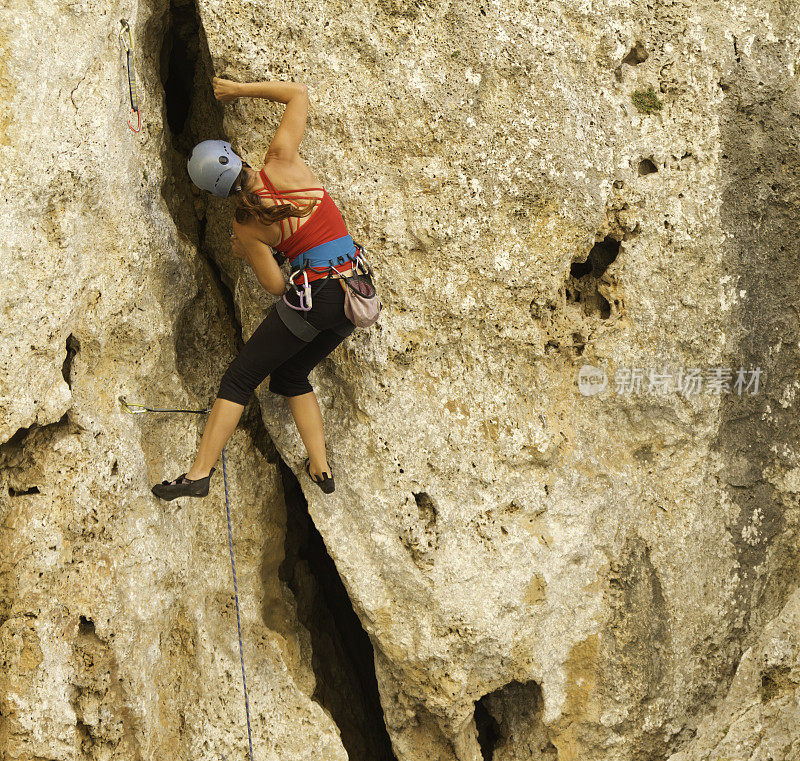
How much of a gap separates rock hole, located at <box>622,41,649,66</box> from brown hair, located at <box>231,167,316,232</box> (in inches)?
91.1

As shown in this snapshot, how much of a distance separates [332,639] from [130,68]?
3970 mm

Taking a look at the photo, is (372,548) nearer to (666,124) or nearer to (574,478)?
(574,478)

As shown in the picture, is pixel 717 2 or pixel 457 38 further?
pixel 717 2

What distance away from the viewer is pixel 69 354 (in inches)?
164

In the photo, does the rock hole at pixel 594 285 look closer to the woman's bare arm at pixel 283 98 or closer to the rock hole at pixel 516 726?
the woman's bare arm at pixel 283 98

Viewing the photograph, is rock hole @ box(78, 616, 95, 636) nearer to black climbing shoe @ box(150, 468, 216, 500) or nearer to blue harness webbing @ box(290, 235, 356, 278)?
black climbing shoe @ box(150, 468, 216, 500)

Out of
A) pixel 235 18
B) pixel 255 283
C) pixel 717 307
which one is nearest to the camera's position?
pixel 235 18

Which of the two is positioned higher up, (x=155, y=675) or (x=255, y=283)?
(x=255, y=283)

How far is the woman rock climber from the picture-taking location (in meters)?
3.83

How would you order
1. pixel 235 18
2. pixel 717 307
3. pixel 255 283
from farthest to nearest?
pixel 717 307
pixel 255 283
pixel 235 18

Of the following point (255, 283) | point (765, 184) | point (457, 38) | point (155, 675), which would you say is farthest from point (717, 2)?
point (155, 675)

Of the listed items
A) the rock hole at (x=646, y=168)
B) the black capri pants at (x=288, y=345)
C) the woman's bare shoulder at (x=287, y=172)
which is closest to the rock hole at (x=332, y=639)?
the black capri pants at (x=288, y=345)

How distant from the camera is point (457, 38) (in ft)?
14.4

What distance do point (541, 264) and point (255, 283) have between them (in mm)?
1653
